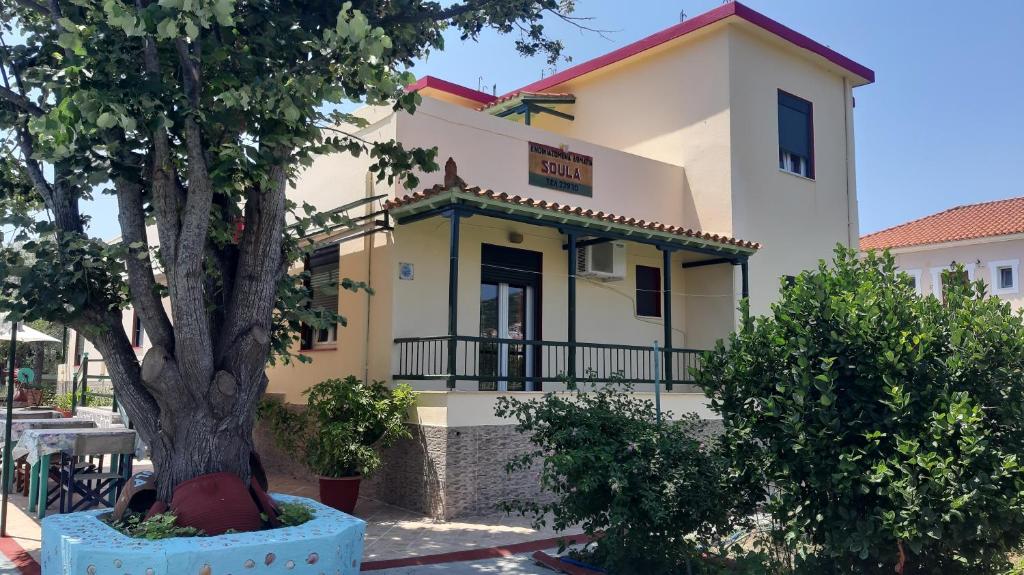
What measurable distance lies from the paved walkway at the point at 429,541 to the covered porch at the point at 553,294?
1.65 m

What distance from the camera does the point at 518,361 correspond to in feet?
38.1

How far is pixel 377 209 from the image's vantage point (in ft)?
34.6

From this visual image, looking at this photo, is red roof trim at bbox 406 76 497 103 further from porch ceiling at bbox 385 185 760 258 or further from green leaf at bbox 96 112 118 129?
green leaf at bbox 96 112 118 129

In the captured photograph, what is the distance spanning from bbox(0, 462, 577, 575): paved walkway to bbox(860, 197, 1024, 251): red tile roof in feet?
58.5

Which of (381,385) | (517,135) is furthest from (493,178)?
(381,385)

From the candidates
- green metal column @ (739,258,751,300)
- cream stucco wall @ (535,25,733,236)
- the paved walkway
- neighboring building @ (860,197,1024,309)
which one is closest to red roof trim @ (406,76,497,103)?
cream stucco wall @ (535,25,733,236)

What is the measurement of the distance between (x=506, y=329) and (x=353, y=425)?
301 centimetres

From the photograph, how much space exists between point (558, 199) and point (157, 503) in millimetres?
7977

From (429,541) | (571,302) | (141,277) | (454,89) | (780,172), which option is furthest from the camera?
(454,89)

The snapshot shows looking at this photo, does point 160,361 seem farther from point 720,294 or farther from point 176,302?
point 720,294

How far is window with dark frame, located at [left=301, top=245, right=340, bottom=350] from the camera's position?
1151cm

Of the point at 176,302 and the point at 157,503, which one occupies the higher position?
the point at 176,302

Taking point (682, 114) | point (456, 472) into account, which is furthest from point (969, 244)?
point (456, 472)

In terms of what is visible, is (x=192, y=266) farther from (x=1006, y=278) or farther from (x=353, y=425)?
(x=1006, y=278)
